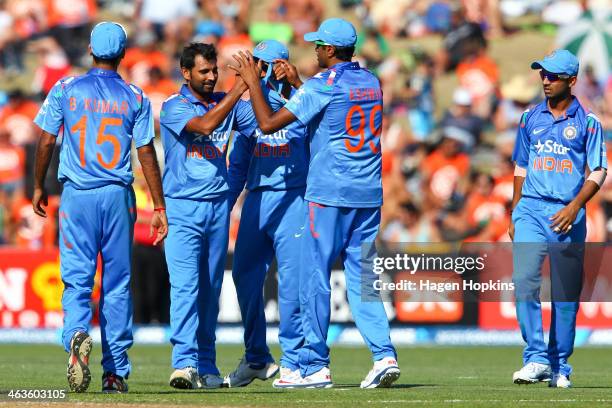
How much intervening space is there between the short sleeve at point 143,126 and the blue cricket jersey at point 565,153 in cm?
317

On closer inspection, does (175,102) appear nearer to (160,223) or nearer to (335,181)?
(160,223)

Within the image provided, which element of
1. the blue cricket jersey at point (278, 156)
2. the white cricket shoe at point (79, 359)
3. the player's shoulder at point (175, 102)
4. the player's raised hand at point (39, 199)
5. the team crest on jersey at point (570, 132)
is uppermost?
the player's shoulder at point (175, 102)

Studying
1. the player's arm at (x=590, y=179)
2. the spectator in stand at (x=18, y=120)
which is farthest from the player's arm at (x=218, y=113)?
the spectator in stand at (x=18, y=120)

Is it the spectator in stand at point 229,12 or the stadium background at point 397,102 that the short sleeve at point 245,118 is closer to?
the stadium background at point 397,102

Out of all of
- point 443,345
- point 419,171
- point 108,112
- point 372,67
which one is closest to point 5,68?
point 372,67

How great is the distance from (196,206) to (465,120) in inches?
486

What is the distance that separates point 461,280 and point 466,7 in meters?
14.2

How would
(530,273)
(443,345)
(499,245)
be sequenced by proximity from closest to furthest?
(530,273) → (499,245) → (443,345)

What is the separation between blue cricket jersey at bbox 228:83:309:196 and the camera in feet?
36.9

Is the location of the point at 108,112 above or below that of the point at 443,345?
above

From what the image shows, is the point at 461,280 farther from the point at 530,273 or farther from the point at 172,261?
the point at 172,261

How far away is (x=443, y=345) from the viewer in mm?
19281

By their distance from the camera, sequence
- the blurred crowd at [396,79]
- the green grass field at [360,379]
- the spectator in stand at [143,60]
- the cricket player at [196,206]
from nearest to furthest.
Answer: the green grass field at [360,379]
the cricket player at [196,206]
the blurred crowd at [396,79]
the spectator in stand at [143,60]

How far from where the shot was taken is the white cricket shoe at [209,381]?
10945mm
